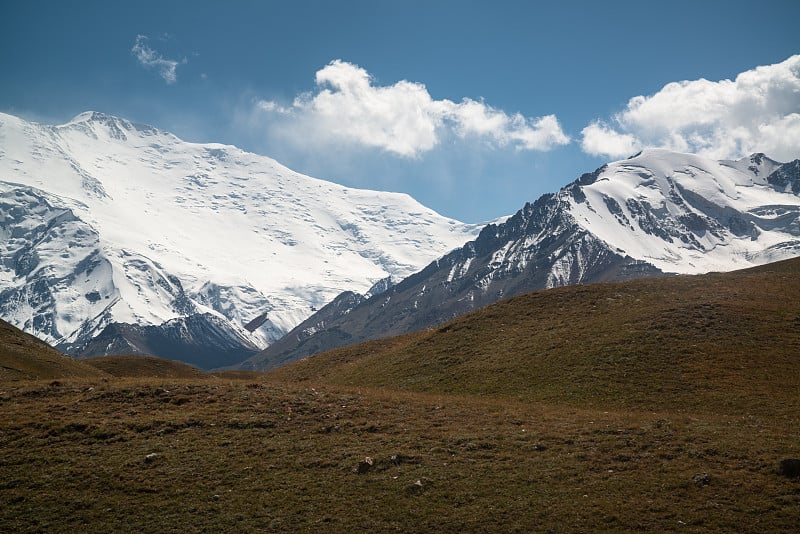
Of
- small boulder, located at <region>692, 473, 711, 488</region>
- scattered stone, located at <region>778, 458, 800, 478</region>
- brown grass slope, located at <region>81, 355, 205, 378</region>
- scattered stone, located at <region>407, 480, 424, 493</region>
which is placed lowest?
scattered stone, located at <region>407, 480, 424, 493</region>

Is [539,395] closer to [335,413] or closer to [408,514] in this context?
[335,413]

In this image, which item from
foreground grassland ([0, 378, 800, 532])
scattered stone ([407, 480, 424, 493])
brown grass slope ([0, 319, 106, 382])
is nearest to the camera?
foreground grassland ([0, 378, 800, 532])

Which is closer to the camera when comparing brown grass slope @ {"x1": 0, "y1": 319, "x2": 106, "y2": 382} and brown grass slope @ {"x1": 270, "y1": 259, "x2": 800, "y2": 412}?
brown grass slope @ {"x1": 270, "y1": 259, "x2": 800, "y2": 412}

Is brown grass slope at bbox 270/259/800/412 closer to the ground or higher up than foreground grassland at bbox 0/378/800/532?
higher up

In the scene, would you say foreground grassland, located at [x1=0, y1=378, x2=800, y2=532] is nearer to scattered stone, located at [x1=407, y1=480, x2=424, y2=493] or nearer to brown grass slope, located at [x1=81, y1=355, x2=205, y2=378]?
scattered stone, located at [x1=407, y1=480, x2=424, y2=493]

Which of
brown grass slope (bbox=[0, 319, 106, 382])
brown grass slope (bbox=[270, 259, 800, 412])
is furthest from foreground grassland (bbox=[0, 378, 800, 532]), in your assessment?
brown grass slope (bbox=[0, 319, 106, 382])

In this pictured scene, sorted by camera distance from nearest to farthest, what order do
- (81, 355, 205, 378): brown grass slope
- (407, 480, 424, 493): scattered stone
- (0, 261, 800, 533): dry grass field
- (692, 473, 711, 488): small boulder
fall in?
(0, 261, 800, 533): dry grass field → (692, 473, 711, 488): small boulder → (407, 480, 424, 493): scattered stone → (81, 355, 205, 378): brown grass slope

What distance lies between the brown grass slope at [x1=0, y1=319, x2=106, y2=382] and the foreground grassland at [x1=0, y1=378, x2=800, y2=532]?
16623mm

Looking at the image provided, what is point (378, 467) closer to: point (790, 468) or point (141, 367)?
point (790, 468)

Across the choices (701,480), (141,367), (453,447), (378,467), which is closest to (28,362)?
(141,367)

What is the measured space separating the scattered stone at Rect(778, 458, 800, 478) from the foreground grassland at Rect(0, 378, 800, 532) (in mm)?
507

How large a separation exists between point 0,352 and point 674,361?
5775 cm

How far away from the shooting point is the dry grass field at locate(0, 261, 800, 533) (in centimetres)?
2609

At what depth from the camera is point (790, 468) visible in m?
26.8
